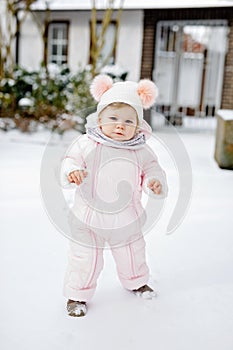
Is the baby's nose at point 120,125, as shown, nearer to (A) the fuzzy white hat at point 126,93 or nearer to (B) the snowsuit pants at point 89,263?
(A) the fuzzy white hat at point 126,93

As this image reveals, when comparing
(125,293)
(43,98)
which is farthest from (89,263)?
(43,98)

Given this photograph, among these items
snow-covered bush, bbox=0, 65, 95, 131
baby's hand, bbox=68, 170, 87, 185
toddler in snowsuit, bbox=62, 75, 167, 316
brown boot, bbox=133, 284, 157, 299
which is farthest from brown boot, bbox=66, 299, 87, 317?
snow-covered bush, bbox=0, 65, 95, 131

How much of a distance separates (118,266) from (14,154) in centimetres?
424

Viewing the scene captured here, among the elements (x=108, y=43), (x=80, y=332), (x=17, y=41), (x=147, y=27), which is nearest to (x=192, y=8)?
(x=147, y=27)

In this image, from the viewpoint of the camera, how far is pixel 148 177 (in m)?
1.84

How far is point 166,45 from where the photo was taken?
9836 mm

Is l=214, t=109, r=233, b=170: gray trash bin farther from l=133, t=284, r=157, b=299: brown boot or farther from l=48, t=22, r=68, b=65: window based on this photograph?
l=48, t=22, r=68, b=65: window

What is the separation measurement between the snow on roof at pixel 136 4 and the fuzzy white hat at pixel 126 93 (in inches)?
305

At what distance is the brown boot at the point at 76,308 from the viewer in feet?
5.98

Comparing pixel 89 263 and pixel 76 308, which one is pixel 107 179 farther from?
pixel 76 308

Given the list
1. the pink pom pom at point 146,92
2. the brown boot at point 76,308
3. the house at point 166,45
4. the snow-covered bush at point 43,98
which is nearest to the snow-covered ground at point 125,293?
the brown boot at point 76,308

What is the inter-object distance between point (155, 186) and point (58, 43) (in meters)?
10.8

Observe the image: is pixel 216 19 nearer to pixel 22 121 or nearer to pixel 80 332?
pixel 22 121

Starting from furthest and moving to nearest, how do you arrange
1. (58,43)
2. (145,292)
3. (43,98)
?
(58,43) → (43,98) → (145,292)
